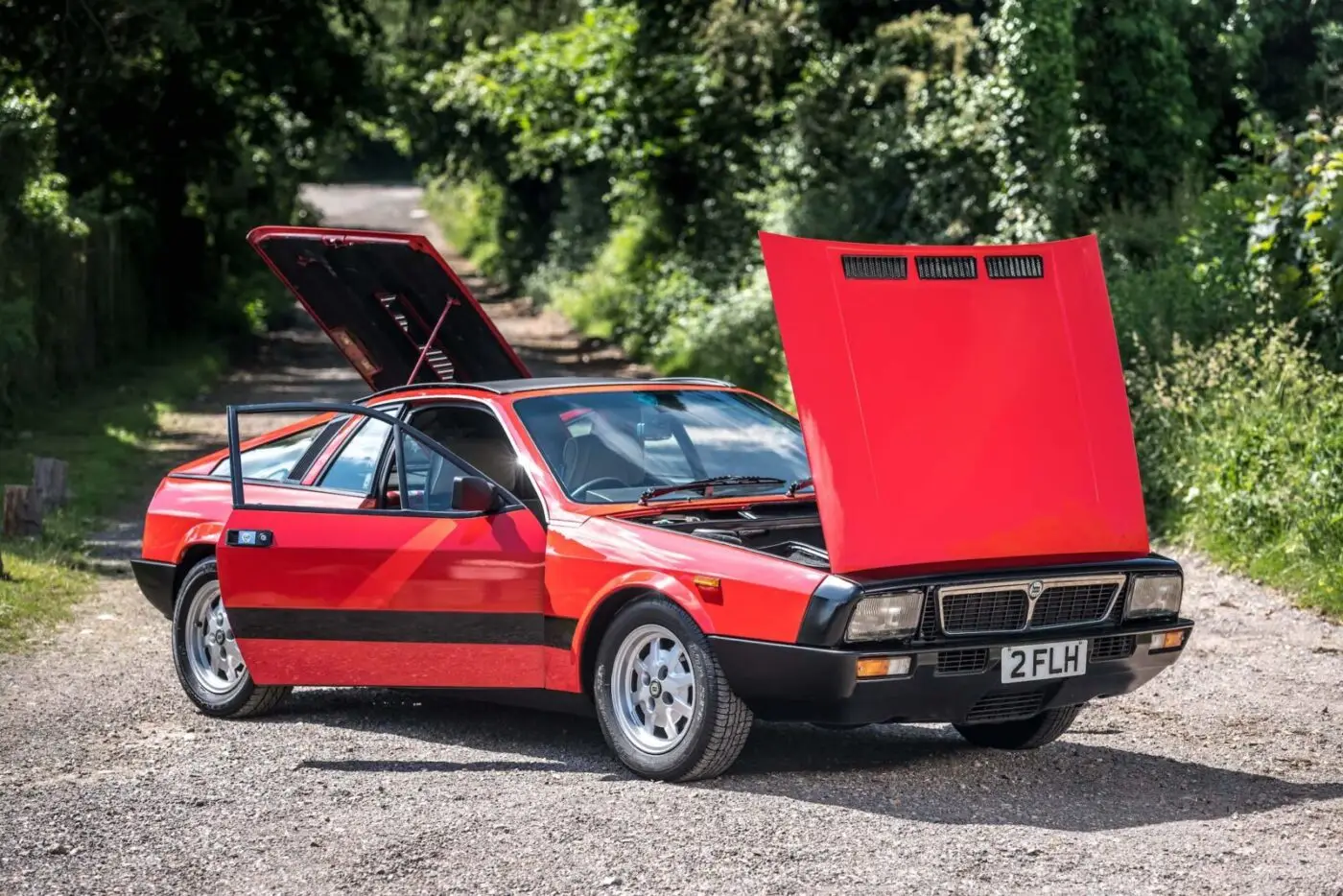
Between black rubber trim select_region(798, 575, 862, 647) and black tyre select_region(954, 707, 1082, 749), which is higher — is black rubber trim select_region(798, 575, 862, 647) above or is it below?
above

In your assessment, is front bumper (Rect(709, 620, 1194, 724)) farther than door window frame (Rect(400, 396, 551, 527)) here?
No

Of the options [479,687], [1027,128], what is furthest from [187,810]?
[1027,128]

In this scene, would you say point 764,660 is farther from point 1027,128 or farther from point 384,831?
point 1027,128

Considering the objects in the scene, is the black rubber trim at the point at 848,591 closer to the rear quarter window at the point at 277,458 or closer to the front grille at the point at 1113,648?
the front grille at the point at 1113,648

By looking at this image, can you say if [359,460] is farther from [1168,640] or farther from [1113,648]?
[1168,640]

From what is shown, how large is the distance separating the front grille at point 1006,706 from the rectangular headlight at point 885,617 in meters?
0.44

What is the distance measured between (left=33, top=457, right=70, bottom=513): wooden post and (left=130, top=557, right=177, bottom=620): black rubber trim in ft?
18.3

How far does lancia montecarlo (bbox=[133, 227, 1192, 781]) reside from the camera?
6.56 metres

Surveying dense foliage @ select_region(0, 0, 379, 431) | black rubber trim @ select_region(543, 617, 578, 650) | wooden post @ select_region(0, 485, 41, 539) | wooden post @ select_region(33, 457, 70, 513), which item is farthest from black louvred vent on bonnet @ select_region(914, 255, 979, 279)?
dense foliage @ select_region(0, 0, 379, 431)

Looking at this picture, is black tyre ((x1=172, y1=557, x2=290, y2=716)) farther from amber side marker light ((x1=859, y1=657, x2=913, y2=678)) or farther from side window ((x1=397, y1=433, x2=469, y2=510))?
amber side marker light ((x1=859, y1=657, x2=913, y2=678))

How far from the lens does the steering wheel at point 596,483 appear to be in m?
7.47

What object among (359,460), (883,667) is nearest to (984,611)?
(883,667)

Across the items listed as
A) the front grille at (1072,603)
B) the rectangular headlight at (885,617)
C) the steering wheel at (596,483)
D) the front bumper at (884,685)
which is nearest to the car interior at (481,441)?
the steering wheel at (596,483)

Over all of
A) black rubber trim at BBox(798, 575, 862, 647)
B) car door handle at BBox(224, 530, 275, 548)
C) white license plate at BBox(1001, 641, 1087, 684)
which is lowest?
white license plate at BBox(1001, 641, 1087, 684)
